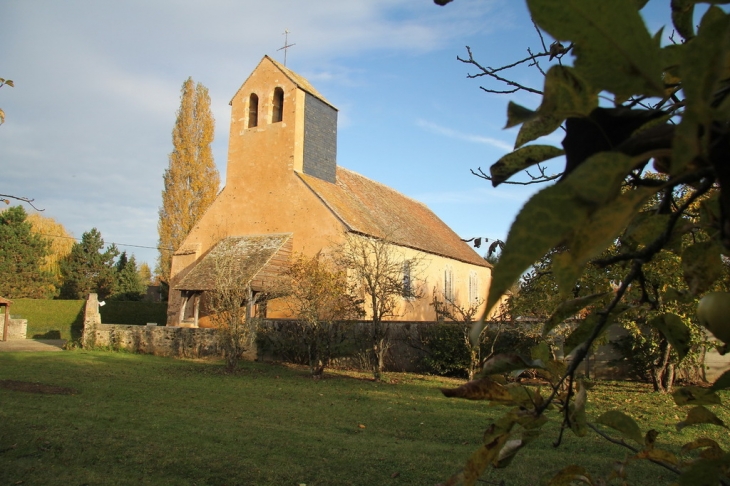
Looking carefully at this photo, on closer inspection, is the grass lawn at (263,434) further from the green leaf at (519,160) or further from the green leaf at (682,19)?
the green leaf at (519,160)

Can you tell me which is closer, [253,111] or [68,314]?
[253,111]

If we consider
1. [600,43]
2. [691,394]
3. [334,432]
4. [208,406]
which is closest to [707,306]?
[600,43]

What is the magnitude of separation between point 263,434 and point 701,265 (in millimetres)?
7084

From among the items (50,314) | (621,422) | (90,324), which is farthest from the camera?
(50,314)

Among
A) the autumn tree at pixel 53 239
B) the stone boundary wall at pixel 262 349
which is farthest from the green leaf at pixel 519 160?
the autumn tree at pixel 53 239

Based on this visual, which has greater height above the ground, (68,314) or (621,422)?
(621,422)

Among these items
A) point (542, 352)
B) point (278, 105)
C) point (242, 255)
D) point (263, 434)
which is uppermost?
point (278, 105)

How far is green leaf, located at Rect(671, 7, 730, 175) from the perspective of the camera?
412 mm

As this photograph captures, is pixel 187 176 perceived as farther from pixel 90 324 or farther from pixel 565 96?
pixel 565 96

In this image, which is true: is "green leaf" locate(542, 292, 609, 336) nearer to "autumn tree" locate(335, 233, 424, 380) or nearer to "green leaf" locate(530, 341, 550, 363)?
"green leaf" locate(530, 341, 550, 363)

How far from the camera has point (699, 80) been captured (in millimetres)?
422

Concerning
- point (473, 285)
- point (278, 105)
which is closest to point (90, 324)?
point (278, 105)

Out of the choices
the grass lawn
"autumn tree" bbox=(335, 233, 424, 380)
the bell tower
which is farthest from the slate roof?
the grass lawn

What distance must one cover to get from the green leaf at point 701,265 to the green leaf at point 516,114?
38 cm
